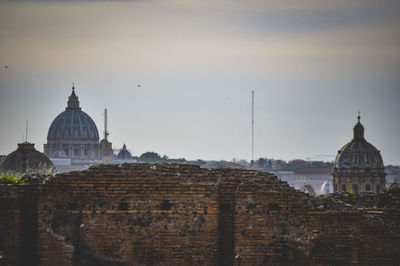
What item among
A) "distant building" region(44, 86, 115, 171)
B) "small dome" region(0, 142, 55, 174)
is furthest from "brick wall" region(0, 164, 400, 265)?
"distant building" region(44, 86, 115, 171)

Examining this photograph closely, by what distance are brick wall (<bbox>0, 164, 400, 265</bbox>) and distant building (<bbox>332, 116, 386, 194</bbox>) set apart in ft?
254

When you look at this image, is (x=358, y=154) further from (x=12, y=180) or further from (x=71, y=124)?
(x=12, y=180)

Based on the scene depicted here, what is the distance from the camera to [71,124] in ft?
490

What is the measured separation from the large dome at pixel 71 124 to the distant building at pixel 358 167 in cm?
7007

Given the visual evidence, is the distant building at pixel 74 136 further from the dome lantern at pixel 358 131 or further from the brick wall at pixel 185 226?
the brick wall at pixel 185 226

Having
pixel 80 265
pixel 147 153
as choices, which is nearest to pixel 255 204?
pixel 80 265

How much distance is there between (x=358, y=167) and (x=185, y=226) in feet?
256

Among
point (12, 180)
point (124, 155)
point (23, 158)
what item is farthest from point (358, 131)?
point (124, 155)

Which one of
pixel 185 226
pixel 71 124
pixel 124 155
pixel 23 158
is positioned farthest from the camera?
pixel 124 155

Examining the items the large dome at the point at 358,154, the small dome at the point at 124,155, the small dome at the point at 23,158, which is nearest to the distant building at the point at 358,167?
the large dome at the point at 358,154

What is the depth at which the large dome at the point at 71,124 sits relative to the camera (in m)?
150

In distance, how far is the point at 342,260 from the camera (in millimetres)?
10938

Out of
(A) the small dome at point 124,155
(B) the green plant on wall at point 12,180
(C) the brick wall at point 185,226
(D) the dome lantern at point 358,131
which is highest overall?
(A) the small dome at point 124,155

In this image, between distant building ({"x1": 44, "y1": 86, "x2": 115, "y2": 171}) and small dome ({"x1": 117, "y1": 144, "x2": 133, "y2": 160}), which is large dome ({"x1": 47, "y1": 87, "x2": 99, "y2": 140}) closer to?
distant building ({"x1": 44, "y1": 86, "x2": 115, "y2": 171})
